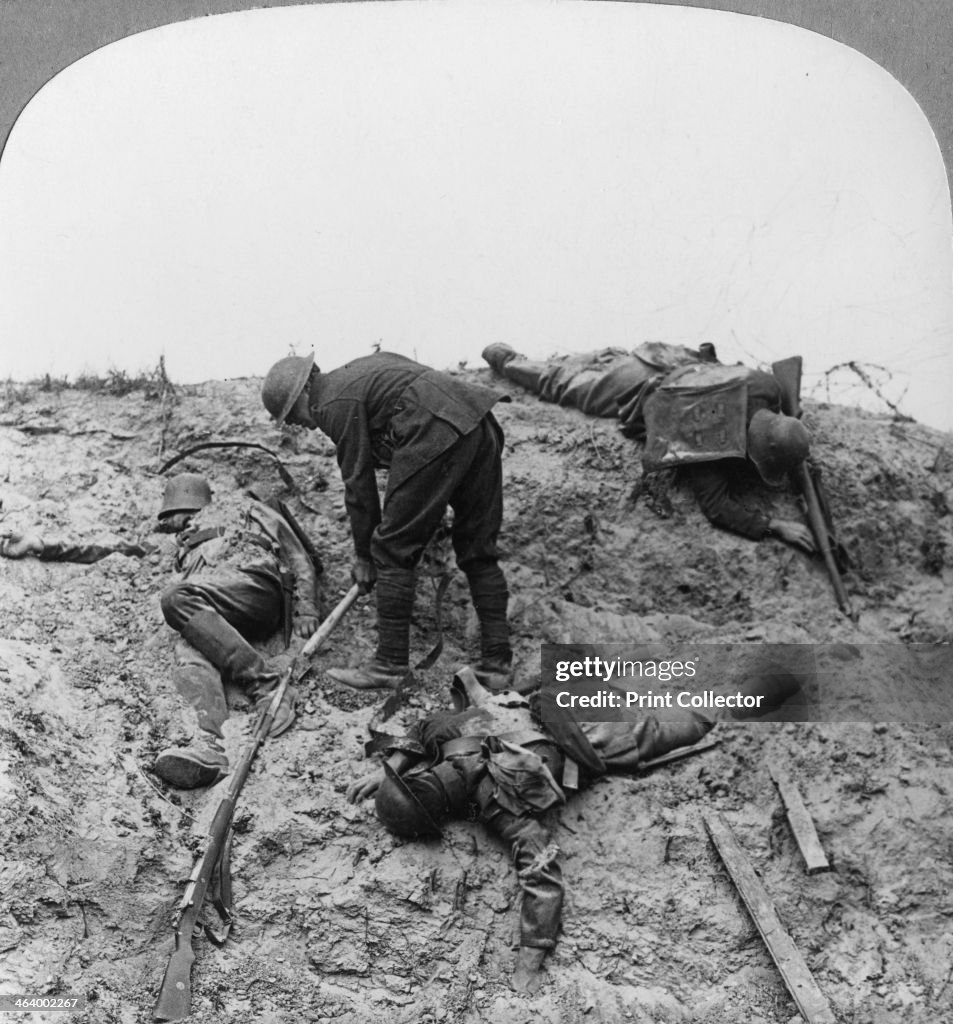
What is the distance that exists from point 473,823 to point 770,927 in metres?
1.32

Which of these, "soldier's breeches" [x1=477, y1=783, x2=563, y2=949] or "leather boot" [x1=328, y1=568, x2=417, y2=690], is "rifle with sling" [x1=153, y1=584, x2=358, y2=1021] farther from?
"soldier's breeches" [x1=477, y1=783, x2=563, y2=949]

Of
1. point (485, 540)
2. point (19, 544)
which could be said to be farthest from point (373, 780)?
point (19, 544)

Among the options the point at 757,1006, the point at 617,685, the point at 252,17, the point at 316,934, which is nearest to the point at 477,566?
the point at 617,685

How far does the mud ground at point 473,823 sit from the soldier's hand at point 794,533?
2.7 inches

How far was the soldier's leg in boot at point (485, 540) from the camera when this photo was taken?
6.49 meters

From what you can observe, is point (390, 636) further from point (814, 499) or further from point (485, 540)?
point (814, 499)

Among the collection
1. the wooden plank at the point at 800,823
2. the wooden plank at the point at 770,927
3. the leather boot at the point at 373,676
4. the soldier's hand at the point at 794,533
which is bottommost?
the wooden plank at the point at 770,927

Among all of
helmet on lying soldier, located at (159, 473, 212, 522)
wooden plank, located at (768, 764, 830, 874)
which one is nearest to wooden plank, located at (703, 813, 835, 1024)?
wooden plank, located at (768, 764, 830, 874)

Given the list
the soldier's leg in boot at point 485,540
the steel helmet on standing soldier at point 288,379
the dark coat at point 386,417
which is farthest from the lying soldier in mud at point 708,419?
the steel helmet on standing soldier at point 288,379

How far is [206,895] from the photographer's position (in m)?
5.36

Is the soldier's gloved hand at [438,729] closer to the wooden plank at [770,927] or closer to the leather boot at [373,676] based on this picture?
the leather boot at [373,676]

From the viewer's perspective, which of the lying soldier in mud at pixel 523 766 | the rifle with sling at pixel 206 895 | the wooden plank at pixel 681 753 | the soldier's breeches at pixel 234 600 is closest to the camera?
the rifle with sling at pixel 206 895

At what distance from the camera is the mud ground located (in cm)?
522

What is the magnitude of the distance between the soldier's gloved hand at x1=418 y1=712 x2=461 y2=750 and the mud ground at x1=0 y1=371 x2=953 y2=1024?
34 centimetres
